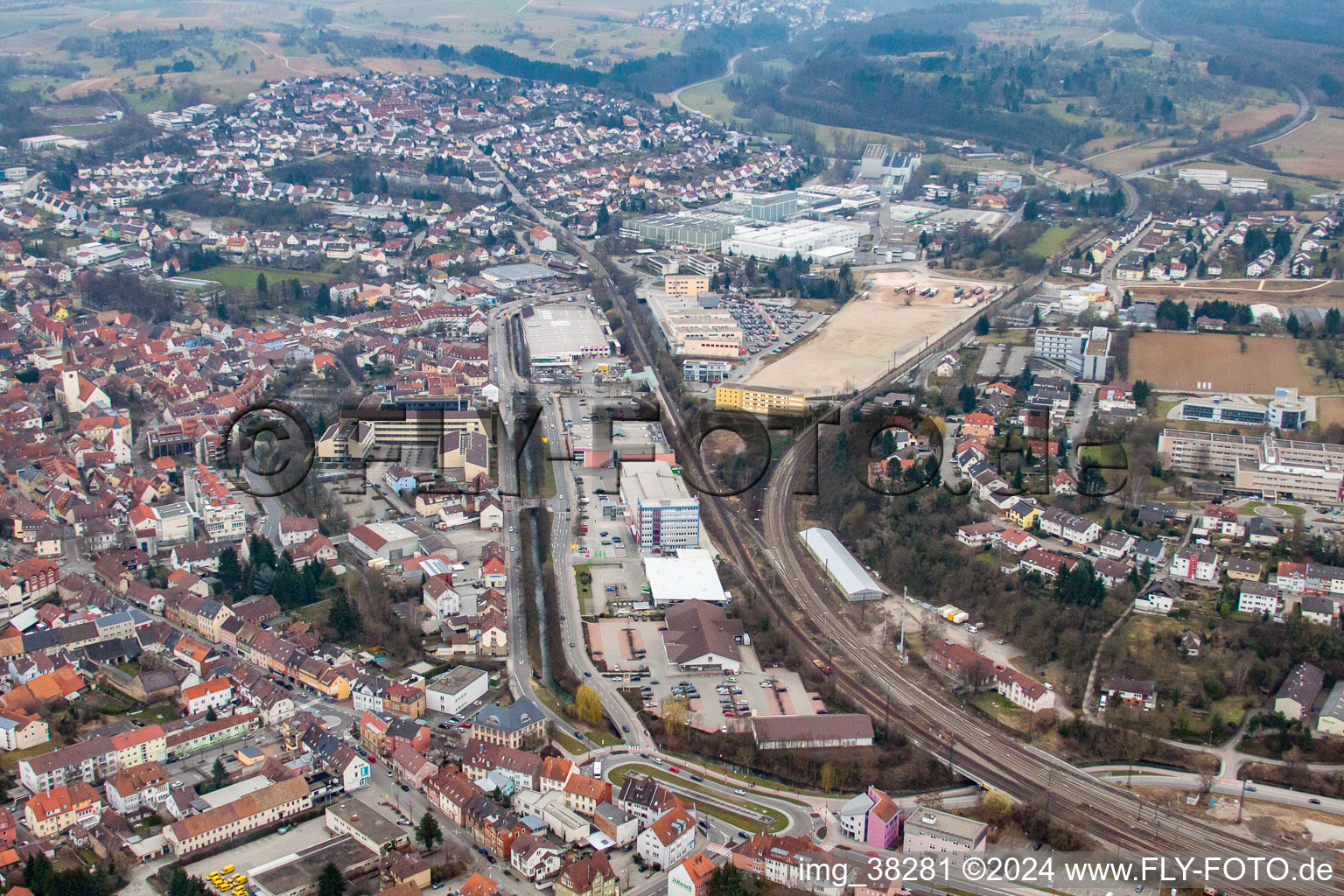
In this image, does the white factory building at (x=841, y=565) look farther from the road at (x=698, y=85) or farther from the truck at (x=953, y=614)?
the road at (x=698, y=85)

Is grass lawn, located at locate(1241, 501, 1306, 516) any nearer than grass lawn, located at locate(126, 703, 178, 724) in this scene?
No

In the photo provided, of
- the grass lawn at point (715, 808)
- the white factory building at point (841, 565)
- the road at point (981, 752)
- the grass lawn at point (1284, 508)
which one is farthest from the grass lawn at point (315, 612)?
the grass lawn at point (1284, 508)

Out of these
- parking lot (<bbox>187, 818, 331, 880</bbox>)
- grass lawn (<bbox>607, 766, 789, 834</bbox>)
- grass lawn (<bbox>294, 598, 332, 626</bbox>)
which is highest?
grass lawn (<bbox>294, 598, 332, 626</bbox>)

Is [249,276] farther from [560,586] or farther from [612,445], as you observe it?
[560,586]

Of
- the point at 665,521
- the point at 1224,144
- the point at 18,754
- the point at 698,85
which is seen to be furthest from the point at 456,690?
the point at 698,85

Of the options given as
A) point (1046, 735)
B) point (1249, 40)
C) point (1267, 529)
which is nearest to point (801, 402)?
point (1267, 529)

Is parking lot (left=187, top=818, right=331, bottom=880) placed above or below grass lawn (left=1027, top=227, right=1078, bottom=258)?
below

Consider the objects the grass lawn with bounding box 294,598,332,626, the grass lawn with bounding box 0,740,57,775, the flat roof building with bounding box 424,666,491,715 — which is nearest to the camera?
the grass lawn with bounding box 0,740,57,775

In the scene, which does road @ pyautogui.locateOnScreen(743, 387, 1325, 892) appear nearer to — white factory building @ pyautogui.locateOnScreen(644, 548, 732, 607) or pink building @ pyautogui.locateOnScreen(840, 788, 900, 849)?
white factory building @ pyautogui.locateOnScreen(644, 548, 732, 607)

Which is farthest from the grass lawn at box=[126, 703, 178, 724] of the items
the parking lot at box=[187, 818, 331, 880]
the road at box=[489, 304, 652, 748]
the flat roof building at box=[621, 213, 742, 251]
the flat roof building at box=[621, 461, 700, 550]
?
the flat roof building at box=[621, 213, 742, 251]
